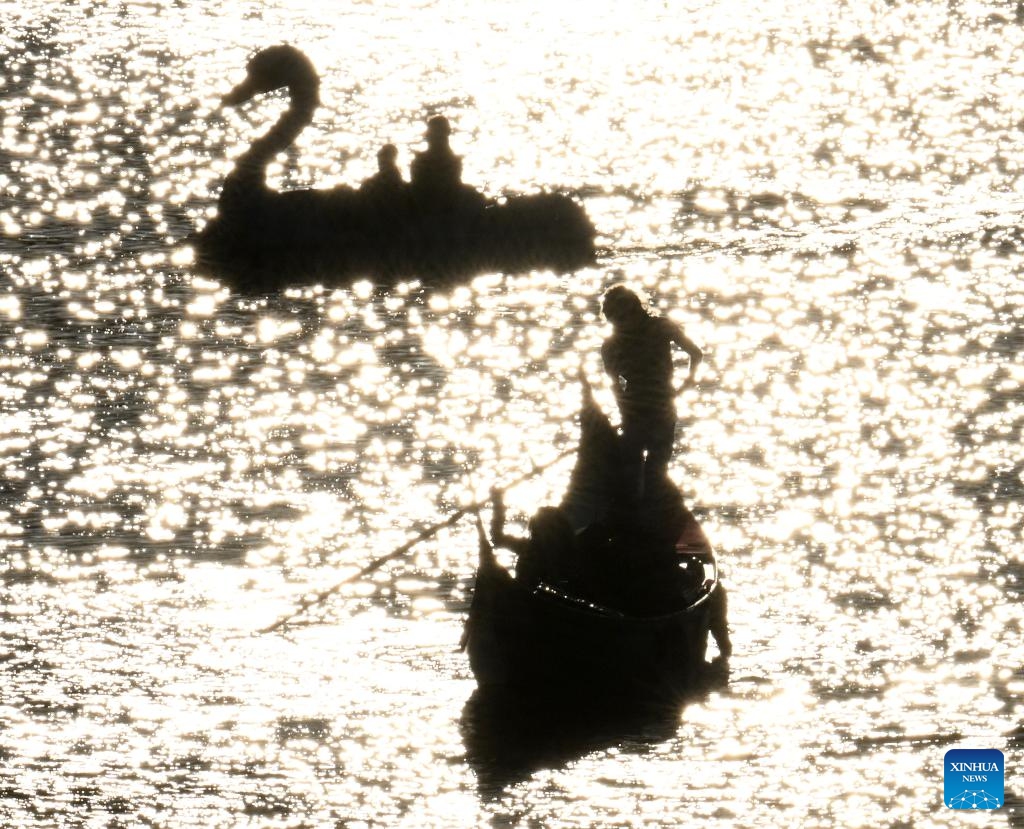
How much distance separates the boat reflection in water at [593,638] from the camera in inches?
744

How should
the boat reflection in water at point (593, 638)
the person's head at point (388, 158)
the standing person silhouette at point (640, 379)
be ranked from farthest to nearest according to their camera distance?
1. the person's head at point (388, 158)
2. the standing person silhouette at point (640, 379)
3. the boat reflection in water at point (593, 638)

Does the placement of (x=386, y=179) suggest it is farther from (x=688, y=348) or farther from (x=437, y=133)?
(x=688, y=348)

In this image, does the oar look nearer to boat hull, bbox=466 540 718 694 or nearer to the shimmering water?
the shimmering water

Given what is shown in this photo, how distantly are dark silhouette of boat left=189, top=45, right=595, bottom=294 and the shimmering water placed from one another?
518mm

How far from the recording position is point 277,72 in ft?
140

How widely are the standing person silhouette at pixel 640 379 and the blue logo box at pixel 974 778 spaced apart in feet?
11.4

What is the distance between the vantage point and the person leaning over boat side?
19.2 metres

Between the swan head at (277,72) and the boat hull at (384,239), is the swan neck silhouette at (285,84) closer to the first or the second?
the swan head at (277,72)

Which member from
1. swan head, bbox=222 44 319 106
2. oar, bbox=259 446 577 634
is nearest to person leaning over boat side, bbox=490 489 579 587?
oar, bbox=259 446 577 634

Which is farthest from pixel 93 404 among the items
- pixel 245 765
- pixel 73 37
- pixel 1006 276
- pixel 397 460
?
pixel 73 37

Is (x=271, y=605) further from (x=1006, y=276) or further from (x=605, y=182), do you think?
(x=605, y=182)

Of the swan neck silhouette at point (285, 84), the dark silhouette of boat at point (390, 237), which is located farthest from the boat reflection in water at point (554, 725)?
the swan neck silhouette at point (285, 84)

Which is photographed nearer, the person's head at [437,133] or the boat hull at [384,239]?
the person's head at [437,133]

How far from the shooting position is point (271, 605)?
22062mm
